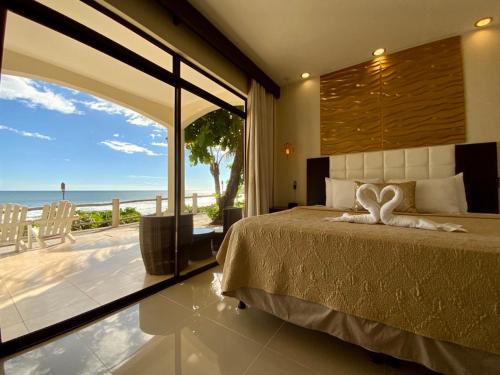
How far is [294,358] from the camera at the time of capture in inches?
47.6

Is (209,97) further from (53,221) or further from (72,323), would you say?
(53,221)

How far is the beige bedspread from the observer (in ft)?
2.81

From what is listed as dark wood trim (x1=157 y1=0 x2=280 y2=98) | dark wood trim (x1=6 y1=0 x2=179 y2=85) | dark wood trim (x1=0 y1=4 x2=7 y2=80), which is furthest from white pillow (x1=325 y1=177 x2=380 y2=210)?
dark wood trim (x1=0 y1=4 x2=7 y2=80)

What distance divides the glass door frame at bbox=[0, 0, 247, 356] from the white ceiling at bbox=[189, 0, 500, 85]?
712mm

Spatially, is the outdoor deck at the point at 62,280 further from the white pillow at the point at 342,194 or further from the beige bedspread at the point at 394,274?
the white pillow at the point at 342,194

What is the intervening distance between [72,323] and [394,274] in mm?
2126

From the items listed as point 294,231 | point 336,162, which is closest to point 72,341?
point 294,231

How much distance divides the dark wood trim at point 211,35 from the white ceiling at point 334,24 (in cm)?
7

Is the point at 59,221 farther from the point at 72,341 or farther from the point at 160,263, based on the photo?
the point at 72,341

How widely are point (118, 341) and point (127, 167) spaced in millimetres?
2329

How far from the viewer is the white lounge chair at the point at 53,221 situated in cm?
299

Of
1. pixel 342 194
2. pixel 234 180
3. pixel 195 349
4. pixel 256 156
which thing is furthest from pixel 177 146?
pixel 342 194

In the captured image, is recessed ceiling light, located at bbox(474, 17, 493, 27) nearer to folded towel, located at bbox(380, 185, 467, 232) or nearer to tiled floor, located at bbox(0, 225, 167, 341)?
folded towel, located at bbox(380, 185, 467, 232)

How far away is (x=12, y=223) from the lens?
2.66 m
